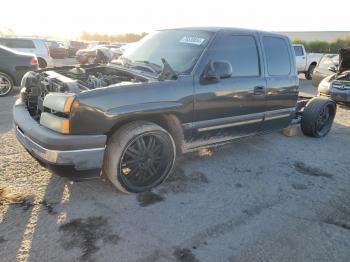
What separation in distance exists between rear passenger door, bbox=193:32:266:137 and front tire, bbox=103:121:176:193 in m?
0.53

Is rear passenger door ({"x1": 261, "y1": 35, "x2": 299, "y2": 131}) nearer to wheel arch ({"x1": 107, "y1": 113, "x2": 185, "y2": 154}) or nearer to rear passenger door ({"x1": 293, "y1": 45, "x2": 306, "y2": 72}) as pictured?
wheel arch ({"x1": 107, "y1": 113, "x2": 185, "y2": 154})

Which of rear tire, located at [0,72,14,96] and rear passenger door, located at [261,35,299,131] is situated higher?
rear passenger door, located at [261,35,299,131]

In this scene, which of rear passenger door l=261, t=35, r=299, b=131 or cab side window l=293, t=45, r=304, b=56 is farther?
cab side window l=293, t=45, r=304, b=56

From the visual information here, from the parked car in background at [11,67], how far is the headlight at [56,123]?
653cm

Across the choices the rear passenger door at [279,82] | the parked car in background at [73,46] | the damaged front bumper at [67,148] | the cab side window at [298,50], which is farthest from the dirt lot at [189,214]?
the parked car in background at [73,46]

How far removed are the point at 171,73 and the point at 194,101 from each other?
42 cm

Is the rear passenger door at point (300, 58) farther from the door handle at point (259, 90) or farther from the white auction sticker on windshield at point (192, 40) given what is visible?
the white auction sticker on windshield at point (192, 40)

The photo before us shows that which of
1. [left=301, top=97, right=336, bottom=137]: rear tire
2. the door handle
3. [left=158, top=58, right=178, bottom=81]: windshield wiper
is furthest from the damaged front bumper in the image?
[left=301, top=97, right=336, bottom=137]: rear tire

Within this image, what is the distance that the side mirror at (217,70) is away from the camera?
13.4 feet

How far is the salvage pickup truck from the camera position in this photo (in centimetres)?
341

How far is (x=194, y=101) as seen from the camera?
4.10m

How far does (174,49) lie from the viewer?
4473 mm

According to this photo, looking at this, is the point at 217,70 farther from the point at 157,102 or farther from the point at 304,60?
the point at 304,60

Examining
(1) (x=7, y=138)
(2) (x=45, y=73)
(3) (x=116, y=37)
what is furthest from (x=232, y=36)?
(3) (x=116, y=37)
